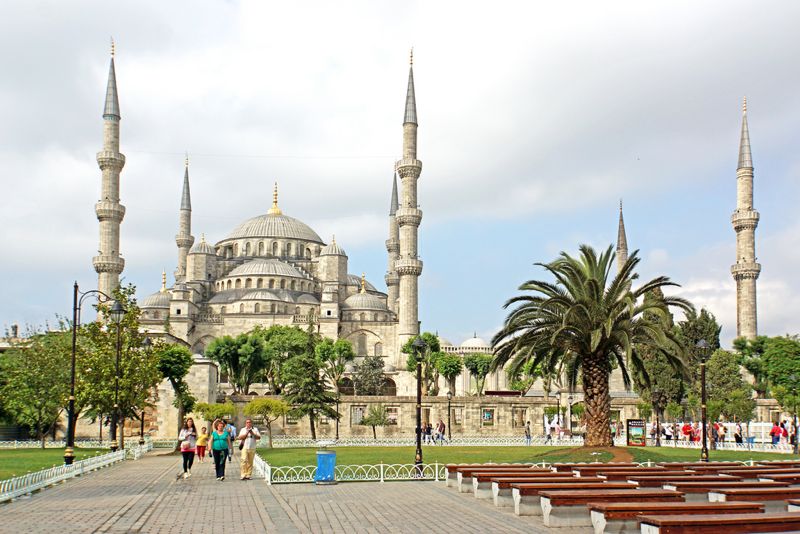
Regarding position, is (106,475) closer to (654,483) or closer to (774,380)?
(654,483)

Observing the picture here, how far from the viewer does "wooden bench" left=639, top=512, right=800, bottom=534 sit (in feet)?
25.3

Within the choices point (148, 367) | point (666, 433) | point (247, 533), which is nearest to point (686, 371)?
point (247, 533)

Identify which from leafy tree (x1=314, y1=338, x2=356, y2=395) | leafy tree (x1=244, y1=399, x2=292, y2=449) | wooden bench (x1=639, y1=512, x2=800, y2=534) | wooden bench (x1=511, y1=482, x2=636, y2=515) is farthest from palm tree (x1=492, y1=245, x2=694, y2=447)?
leafy tree (x1=314, y1=338, x2=356, y2=395)

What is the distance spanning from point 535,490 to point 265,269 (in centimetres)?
6725

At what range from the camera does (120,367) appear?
90.3 feet

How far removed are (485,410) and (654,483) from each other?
33.9m

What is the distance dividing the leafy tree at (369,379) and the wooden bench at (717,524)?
50407 mm

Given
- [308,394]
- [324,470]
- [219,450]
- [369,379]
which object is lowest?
[369,379]

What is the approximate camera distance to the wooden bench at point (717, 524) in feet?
25.3

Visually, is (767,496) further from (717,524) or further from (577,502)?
(717,524)

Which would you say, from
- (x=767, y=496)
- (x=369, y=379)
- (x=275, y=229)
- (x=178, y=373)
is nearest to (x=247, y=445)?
(x=767, y=496)

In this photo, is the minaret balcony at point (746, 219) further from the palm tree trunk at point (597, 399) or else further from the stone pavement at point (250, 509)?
the stone pavement at point (250, 509)

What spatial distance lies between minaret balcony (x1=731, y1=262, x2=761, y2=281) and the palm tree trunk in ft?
135

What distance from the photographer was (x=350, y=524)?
10234 mm
